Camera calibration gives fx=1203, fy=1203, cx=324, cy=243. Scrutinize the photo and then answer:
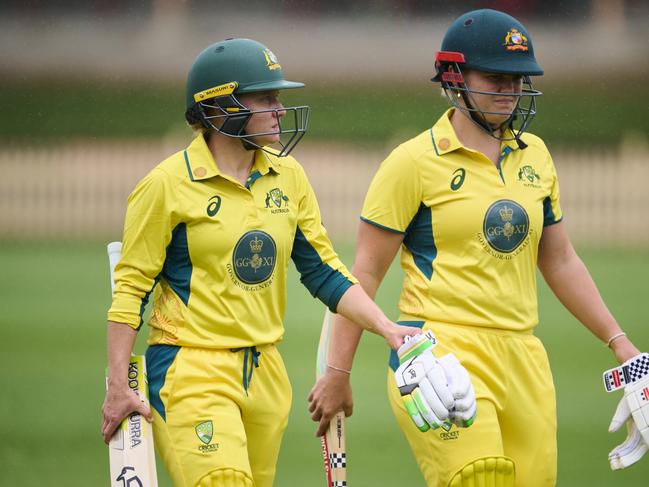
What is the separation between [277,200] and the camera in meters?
3.17

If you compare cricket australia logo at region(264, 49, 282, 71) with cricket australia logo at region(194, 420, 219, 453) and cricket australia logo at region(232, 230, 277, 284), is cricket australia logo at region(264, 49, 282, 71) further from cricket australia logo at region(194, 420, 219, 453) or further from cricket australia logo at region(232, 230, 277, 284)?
cricket australia logo at region(194, 420, 219, 453)

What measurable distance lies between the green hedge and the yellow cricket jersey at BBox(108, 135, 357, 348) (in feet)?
8.35

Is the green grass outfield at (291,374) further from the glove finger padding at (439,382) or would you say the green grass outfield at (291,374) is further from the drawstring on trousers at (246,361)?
the glove finger padding at (439,382)

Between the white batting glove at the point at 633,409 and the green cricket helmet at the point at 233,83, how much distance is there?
45.1 inches

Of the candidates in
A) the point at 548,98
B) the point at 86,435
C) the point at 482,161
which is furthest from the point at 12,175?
Answer: the point at 482,161

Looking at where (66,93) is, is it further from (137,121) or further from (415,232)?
(415,232)

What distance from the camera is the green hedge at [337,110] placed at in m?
5.63

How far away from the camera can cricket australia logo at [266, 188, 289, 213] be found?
10.3ft

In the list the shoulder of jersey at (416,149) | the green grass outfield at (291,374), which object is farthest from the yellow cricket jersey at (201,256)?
the green grass outfield at (291,374)

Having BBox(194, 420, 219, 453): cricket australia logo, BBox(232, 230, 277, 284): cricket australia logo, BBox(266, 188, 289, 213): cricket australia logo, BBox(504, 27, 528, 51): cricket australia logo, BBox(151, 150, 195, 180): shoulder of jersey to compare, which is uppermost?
BBox(504, 27, 528, 51): cricket australia logo

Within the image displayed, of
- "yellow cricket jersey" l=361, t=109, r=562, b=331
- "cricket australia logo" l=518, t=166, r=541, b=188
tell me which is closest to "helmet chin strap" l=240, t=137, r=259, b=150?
"yellow cricket jersey" l=361, t=109, r=562, b=331

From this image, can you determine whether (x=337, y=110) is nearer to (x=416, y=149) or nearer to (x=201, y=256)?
(x=416, y=149)

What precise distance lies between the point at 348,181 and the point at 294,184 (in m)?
2.48

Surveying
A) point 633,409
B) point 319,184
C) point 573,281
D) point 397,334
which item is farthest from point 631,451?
point 319,184
